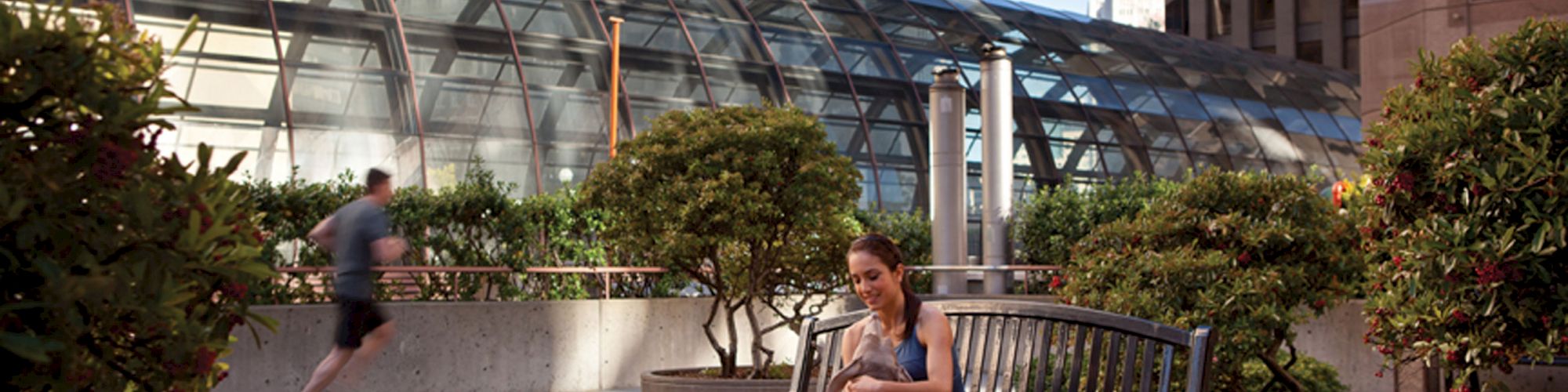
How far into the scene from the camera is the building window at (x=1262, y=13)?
6275 centimetres

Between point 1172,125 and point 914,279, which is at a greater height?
point 1172,125

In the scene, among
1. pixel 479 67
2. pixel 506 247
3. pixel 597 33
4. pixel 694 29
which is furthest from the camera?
pixel 694 29

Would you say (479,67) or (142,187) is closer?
(142,187)

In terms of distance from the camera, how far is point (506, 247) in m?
15.1

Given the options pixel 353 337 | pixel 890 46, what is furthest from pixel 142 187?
pixel 890 46

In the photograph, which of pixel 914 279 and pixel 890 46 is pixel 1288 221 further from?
pixel 890 46

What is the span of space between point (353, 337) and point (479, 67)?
14.3m

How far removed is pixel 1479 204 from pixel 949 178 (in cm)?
1236

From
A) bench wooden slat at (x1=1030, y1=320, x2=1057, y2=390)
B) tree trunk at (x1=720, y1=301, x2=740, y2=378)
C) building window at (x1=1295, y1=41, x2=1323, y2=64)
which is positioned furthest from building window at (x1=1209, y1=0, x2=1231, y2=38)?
bench wooden slat at (x1=1030, y1=320, x2=1057, y2=390)

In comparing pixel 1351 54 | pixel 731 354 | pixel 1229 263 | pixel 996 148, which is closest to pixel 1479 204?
pixel 1229 263

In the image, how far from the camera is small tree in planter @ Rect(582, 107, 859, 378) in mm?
12797

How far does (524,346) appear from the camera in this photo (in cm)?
1393

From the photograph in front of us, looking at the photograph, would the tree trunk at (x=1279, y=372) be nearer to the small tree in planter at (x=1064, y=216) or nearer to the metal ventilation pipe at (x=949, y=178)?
the metal ventilation pipe at (x=949, y=178)

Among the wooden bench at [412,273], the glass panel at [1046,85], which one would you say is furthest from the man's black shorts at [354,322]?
the glass panel at [1046,85]
